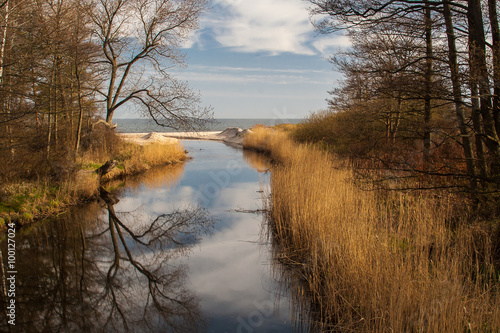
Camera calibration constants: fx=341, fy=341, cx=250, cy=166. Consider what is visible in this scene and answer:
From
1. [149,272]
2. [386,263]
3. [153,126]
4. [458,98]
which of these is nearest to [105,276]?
[149,272]

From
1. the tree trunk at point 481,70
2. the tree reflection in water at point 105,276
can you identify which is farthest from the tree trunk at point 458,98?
the tree reflection in water at point 105,276

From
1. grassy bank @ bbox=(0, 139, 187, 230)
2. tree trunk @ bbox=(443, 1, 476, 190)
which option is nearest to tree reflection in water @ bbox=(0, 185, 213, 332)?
grassy bank @ bbox=(0, 139, 187, 230)

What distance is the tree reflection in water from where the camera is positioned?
390 cm

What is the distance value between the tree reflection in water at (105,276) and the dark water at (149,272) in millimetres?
12

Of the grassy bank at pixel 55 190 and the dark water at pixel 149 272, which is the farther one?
the grassy bank at pixel 55 190

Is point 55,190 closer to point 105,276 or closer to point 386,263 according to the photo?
point 105,276

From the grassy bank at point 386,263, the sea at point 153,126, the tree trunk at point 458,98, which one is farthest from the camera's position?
the sea at point 153,126

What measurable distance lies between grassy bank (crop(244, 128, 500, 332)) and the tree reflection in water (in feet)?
5.30

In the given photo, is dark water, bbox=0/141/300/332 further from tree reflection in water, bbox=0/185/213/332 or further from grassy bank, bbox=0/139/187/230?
grassy bank, bbox=0/139/187/230

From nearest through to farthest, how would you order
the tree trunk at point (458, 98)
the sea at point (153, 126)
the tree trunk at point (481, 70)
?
the tree trunk at point (481, 70), the tree trunk at point (458, 98), the sea at point (153, 126)

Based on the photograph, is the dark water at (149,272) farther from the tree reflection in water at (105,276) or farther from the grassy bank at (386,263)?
the grassy bank at (386,263)

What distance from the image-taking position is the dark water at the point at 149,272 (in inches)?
154

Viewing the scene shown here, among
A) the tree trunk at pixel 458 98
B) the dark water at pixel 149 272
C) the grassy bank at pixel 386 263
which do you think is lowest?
the dark water at pixel 149 272

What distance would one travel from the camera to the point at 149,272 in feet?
17.1
